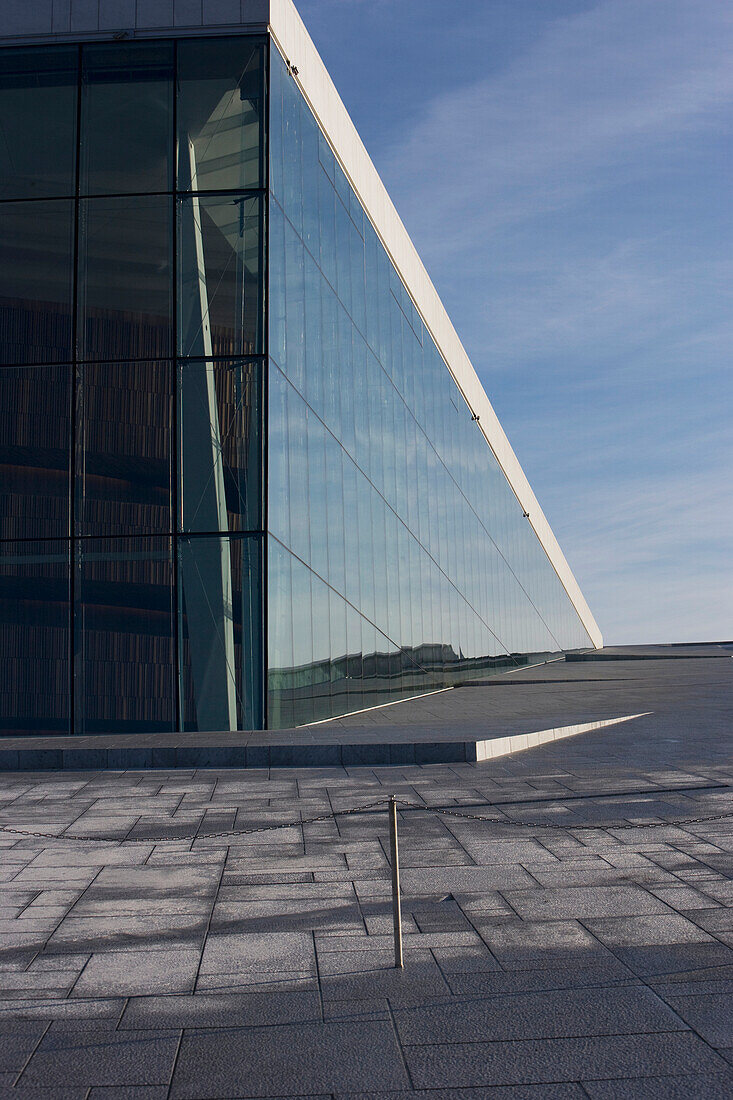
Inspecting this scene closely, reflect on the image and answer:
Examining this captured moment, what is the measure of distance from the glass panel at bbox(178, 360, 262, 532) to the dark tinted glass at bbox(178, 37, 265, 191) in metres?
3.31

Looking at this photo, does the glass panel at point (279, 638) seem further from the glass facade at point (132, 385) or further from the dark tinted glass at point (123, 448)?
the dark tinted glass at point (123, 448)

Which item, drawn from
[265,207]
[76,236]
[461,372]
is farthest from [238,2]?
[461,372]

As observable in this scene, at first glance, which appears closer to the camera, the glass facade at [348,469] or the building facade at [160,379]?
the building facade at [160,379]

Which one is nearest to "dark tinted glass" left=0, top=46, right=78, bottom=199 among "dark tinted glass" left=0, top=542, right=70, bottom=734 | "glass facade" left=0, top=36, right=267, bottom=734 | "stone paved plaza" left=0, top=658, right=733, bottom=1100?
"glass facade" left=0, top=36, right=267, bottom=734

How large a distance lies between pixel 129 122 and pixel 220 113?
157 centimetres

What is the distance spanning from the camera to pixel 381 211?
80.4 feet

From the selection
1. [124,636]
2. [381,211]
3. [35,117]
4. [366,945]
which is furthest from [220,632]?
[381,211]

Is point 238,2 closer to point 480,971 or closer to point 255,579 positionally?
point 255,579

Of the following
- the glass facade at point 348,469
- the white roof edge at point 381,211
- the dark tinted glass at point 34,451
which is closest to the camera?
the dark tinted glass at point 34,451

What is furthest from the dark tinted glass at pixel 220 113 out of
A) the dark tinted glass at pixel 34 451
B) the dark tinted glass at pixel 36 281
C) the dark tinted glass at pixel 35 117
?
the dark tinted glass at pixel 34 451

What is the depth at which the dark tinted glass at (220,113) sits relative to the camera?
642 inches

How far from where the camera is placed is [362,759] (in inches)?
459

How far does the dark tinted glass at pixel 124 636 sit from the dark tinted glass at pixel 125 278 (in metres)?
3.38

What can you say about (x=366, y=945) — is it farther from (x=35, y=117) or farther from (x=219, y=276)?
(x=35, y=117)
